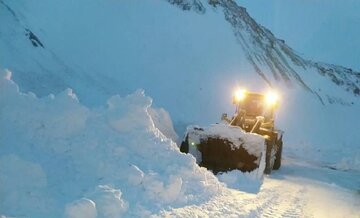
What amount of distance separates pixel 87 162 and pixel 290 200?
4.43m

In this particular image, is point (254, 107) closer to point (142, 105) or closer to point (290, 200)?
point (290, 200)

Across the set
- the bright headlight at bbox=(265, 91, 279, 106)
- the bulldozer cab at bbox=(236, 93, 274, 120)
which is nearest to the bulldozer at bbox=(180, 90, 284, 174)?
the bright headlight at bbox=(265, 91, 279, 106)

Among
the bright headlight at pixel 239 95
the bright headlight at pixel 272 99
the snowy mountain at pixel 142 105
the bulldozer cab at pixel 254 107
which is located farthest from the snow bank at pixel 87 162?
the bright headlight at pixel 272 99

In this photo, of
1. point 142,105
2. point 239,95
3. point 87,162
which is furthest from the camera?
point 239,95

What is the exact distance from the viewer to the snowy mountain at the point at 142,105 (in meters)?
6.74

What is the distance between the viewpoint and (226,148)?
38.4 ft

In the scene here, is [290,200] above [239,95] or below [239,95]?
below

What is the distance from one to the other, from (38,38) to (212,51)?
41.1ft

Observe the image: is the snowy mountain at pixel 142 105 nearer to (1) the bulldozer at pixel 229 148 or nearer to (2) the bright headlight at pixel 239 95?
(1) the bulldozer at pixel 229 148

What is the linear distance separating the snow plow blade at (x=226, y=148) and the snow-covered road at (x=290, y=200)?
2.21 ft

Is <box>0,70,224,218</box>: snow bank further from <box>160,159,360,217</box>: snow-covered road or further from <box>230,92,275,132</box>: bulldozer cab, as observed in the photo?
<box>230,92,275,132</box>: bulldozer cab

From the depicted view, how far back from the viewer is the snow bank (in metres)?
5.88

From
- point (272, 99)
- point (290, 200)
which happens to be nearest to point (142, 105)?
point (290, 200)

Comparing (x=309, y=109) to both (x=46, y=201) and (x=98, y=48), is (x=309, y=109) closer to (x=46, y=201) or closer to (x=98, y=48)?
(x=98, y=48)
